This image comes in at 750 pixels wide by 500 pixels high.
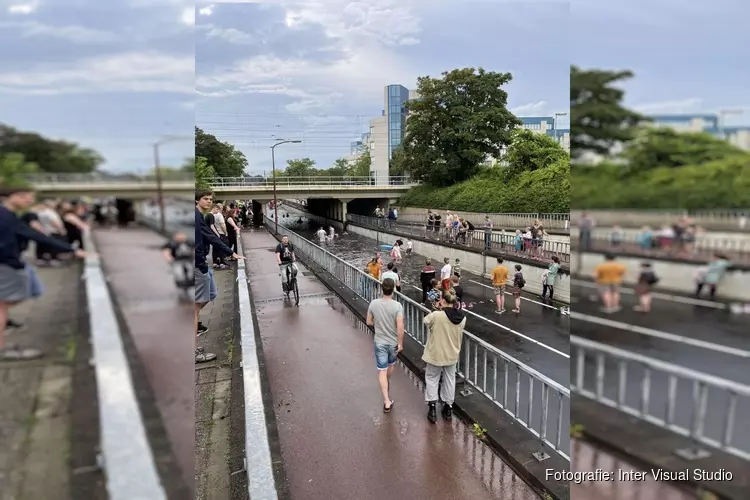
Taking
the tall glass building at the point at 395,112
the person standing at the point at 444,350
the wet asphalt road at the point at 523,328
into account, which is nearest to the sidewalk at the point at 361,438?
the person standing at the point at 444,350

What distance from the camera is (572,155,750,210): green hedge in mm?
912

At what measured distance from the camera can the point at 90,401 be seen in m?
0.91

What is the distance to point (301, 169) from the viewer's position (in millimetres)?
25219

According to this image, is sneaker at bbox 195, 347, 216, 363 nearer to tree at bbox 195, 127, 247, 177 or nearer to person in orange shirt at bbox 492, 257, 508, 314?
tree at bbox 195, 127, 247, 177

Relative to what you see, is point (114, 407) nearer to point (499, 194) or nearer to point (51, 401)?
point (51, 401)

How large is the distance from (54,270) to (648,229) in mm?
1162

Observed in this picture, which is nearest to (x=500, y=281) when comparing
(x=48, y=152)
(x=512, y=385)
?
(x=512, y=385)

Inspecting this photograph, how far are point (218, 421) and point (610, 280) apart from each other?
3845mm

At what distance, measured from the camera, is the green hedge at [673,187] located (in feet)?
2.99

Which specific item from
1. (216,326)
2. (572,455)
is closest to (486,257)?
(216,326)

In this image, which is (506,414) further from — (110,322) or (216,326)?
(216,326)

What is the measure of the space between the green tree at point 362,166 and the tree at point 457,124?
6.87 feet

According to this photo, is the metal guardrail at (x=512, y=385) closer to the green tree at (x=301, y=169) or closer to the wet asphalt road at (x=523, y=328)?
the wet asphalt road at (x=523, y=328)

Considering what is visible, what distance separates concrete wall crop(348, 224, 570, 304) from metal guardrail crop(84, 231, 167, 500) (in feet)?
20.6
